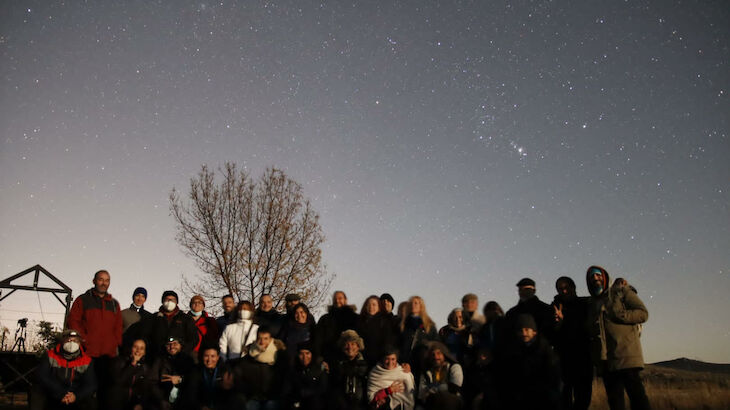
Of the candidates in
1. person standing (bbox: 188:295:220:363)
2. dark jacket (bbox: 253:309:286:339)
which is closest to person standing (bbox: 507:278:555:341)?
dark jacket (bbox: 253:309:286:339)

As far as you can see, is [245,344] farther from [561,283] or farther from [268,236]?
[268,236]

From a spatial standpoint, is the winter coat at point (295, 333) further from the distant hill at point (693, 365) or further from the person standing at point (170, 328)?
the distant hill at point (693, 365)

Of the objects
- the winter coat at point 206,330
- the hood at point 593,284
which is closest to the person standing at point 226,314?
the winter coat at point 206,330

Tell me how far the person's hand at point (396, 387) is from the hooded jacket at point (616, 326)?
8.33ft

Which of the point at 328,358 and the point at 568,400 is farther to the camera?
the point at 328,358

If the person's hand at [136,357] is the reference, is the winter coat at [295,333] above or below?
above

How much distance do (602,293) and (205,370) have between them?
561 cm

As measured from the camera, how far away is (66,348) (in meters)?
7.93

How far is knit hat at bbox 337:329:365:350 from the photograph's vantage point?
25.7 feet

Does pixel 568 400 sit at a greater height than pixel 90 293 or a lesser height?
lesser

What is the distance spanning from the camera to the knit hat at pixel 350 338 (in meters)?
7.83

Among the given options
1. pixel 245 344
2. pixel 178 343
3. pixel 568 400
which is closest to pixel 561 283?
pixel 568 400

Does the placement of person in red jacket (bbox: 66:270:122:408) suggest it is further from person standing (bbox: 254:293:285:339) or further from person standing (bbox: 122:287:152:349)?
person standing (bbox: 254:293:285:339)

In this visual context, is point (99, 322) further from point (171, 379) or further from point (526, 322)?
point (526, 322)
